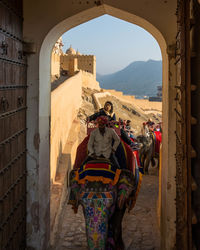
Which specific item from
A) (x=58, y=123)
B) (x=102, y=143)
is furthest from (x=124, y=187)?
(x=58, y=123)

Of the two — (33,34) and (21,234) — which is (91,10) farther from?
(21,234)

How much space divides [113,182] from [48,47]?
2287 millimetres

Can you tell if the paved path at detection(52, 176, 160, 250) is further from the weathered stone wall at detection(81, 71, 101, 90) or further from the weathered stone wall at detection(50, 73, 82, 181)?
the weathered stone wall at detection(81, 71, 101, 90)

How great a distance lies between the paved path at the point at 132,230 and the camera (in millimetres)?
6164

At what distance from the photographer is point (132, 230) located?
692 centimetres

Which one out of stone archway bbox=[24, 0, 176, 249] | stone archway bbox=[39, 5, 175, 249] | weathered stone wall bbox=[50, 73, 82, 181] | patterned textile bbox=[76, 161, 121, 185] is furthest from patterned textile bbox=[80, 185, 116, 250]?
weathered stone wall bbox=[50, 73, 82, 181]

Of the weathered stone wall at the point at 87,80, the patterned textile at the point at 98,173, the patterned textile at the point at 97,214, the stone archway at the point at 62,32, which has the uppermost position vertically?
the weathered stone wall at the point at 87,80

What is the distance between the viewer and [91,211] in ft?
14.6

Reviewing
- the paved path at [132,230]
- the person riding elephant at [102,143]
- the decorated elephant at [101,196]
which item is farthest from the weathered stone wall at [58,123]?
the decorated elephant at [101,196]

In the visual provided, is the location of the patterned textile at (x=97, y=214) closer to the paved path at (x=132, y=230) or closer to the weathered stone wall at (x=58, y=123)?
the paved path at (x=132, y=230)

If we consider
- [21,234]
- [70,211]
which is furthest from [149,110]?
[21,234]

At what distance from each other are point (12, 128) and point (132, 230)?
3.66 metres

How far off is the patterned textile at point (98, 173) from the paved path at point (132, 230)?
1790mm

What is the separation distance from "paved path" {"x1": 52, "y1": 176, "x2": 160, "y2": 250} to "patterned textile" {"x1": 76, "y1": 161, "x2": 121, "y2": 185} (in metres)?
1.79
